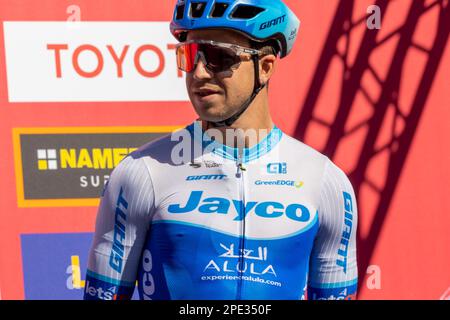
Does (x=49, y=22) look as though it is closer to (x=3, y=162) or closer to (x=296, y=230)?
(x=3, y=162)

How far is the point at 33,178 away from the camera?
13.9 ft

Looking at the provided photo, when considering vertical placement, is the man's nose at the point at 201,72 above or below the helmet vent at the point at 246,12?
below

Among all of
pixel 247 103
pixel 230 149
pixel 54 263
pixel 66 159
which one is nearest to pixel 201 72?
pixel 247 103

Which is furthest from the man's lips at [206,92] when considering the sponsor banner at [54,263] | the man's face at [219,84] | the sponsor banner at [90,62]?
the sponsor banner at [54,263]

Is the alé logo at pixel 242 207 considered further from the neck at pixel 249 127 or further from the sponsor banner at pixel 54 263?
the sponsor banner at pixel 54 263

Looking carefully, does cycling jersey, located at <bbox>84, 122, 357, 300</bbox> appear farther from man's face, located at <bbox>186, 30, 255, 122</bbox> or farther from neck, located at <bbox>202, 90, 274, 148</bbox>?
man's face, located at <bbox>186, 30, 255, 122</bbox>

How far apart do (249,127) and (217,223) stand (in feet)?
1.31

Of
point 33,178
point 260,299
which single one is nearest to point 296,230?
point 260,299

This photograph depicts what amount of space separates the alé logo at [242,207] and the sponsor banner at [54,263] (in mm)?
2729

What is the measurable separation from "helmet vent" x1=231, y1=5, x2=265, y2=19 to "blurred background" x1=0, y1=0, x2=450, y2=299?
2392 mm

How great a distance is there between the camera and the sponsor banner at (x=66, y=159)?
421 centimetres

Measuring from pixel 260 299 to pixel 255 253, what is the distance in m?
0.18

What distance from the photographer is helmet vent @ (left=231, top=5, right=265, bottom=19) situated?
71.6 inches

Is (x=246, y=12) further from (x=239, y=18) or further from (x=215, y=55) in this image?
(x=215, y=55)
